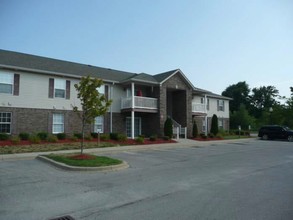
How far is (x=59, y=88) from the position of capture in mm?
20812

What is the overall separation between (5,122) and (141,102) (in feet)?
37.4

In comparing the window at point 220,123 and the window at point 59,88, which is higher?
the window at point 59,88

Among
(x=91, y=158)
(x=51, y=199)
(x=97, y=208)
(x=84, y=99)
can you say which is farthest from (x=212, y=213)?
(x=84, y=99)

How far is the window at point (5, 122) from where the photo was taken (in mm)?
17922

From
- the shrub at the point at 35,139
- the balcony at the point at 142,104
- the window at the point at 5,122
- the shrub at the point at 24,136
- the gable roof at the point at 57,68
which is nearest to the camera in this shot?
the shrub at the point at 35,139

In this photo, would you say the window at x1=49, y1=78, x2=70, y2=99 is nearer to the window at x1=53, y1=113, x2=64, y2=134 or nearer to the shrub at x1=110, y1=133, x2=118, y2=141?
the window at x1=53, y1=113, x2=64, y2=134

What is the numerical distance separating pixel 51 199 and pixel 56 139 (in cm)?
1301

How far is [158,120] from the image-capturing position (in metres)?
24.5

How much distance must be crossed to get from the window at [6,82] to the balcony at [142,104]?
978cm

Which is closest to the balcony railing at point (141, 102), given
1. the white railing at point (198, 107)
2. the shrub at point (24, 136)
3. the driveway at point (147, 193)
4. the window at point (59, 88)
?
the window at point (59, 88)

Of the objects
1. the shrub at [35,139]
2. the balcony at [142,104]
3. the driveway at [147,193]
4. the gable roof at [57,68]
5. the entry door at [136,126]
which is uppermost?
the gable roof at [57,68]

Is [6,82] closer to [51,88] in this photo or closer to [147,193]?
[51,88]

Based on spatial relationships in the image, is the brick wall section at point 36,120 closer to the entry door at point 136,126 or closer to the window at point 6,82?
the window at point 6,82

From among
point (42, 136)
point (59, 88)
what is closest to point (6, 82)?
point (59, 88)
